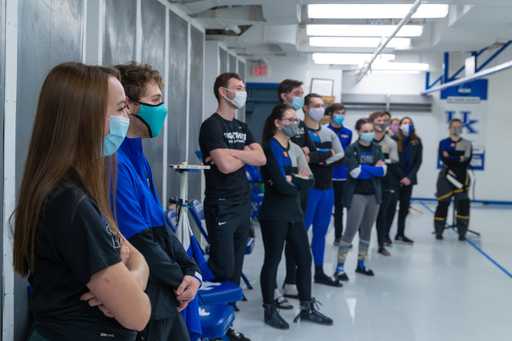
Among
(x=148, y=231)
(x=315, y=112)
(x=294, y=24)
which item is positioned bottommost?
(x=148, y=231)

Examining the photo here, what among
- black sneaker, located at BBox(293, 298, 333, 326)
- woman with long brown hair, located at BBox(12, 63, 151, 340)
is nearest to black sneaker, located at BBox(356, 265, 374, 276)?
black sneaker, located at BBox(293, 298, 333, 326)

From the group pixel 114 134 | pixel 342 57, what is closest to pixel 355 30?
pixel 342 57

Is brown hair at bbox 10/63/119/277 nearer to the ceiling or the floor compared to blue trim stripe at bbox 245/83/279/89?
nearer to the floor

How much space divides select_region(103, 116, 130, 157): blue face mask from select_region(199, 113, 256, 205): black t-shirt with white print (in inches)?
72.3

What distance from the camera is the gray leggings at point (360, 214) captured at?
4.41 meters

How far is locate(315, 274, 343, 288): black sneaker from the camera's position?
430 centimetres

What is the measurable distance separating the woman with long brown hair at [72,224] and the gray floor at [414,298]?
2.23m

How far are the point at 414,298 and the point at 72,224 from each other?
12.2ft

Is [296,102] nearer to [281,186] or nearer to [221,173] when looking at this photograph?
[281,186]

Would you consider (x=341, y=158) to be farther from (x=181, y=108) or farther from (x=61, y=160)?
(x=61, y=160)

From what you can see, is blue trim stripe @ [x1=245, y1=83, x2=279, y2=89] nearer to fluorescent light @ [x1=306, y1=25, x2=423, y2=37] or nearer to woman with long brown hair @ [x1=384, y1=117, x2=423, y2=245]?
woman with long brown hair @ [x1=384, y1=117, x2=423, y2=245]

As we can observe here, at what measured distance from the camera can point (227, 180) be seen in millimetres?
3137

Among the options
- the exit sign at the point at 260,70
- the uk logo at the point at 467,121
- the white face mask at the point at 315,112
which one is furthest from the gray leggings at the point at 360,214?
the uk logo at the point at 467,121

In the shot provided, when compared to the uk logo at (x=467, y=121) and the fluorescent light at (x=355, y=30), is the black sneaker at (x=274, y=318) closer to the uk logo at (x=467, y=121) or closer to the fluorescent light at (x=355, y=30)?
the fluorescent light at (x=355, y=30)
